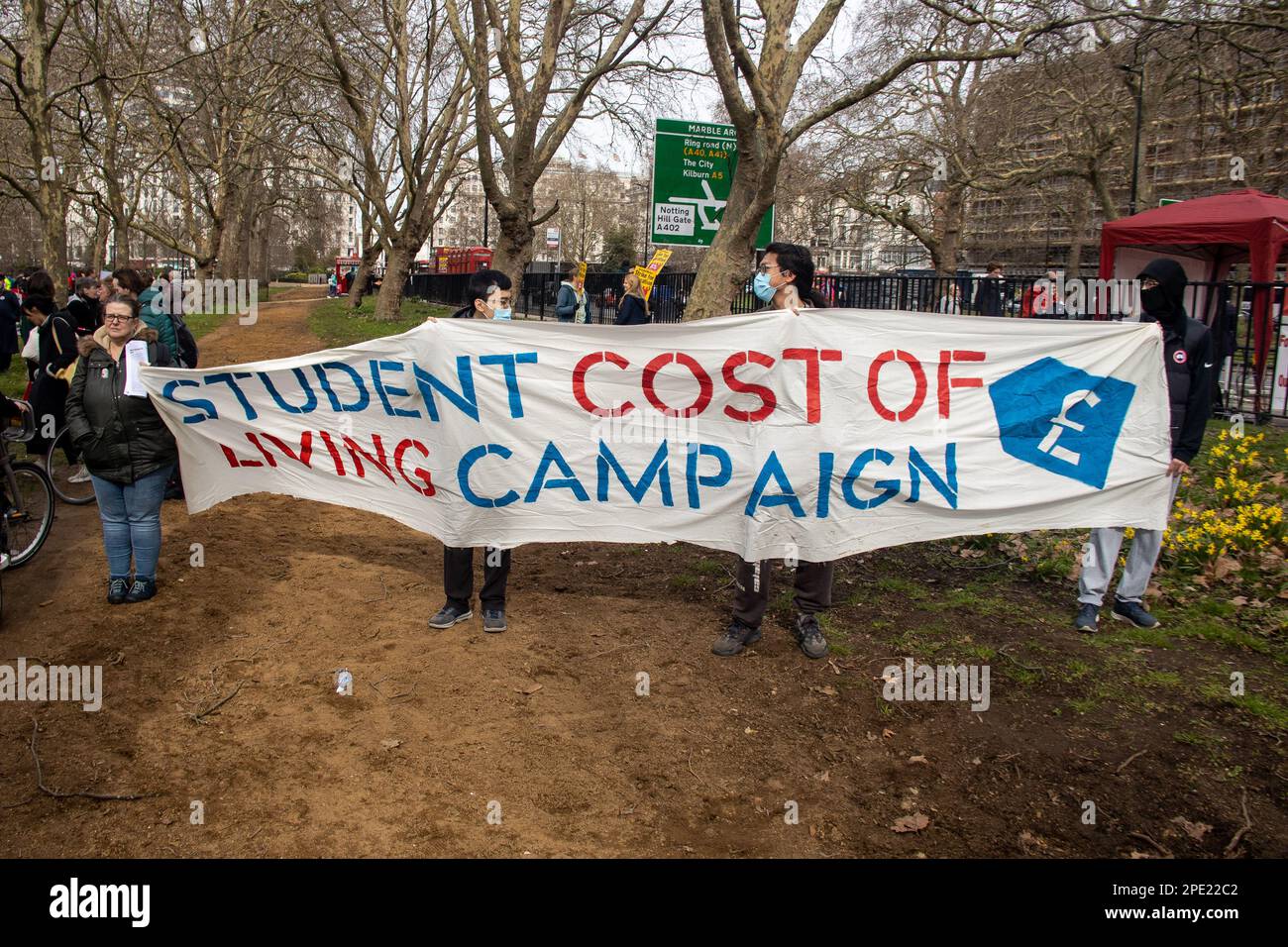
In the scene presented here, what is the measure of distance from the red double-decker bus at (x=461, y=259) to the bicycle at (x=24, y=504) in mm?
39237

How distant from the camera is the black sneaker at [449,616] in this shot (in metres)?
6.00

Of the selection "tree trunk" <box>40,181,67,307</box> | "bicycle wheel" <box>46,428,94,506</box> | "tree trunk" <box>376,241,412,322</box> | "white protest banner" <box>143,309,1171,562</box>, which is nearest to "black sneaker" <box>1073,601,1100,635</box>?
"white protest banner" <box>143,309,1171,562</box>

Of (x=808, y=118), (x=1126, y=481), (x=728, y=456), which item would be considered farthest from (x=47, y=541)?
(x=808, y=118)

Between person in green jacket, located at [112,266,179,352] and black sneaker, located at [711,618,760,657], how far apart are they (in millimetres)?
5285

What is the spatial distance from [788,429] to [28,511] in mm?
5463

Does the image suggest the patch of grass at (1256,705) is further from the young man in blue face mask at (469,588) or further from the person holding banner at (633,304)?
the person holding banner at (633,304)

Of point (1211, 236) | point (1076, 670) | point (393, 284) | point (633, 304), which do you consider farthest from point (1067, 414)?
point (393, 284)

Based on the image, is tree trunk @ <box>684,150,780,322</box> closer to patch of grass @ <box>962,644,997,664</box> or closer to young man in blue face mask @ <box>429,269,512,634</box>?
young man in blue face mask @ <box>429,269,512,634</box>

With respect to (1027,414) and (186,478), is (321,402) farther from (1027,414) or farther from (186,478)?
(1027,414)

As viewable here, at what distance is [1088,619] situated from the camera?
6020mm

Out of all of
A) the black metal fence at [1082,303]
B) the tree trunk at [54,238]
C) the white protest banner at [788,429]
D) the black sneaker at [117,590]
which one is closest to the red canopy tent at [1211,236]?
the black metal fence at [1082,303]

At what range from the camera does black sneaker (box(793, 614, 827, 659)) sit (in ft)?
18.6

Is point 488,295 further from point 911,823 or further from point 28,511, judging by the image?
point 911,823

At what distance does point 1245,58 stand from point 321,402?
24750 mm
